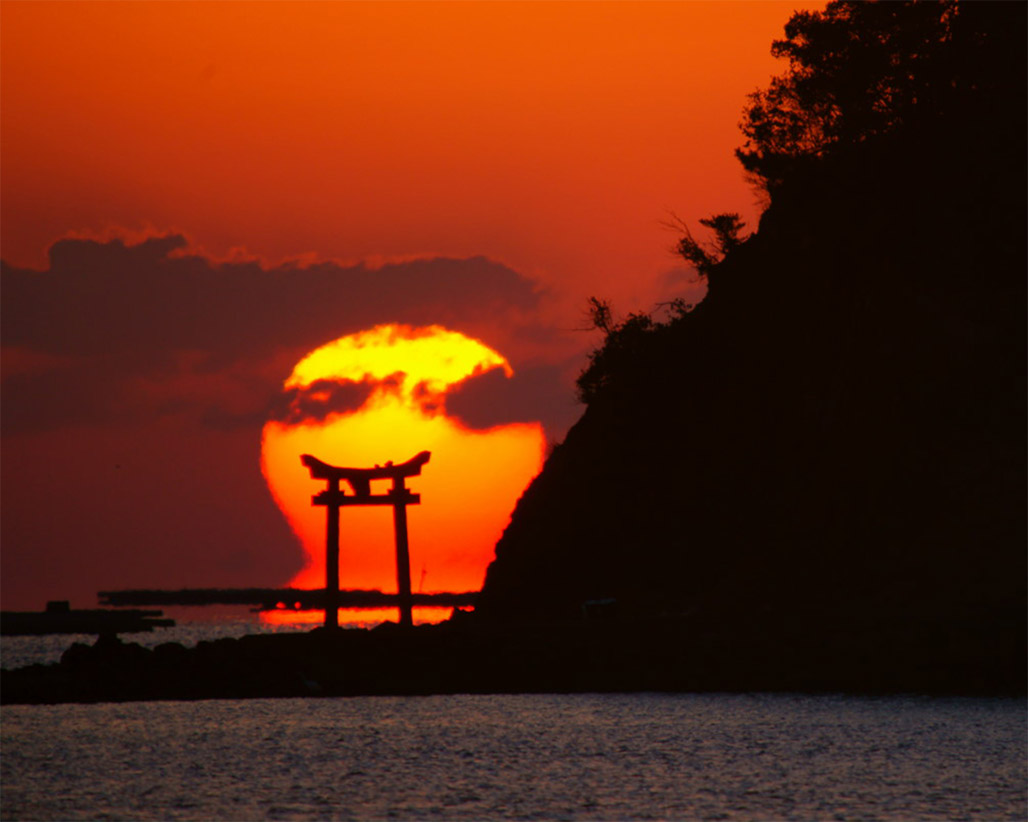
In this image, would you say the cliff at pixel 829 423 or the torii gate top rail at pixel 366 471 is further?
the torii gate top rail at pixel 366 471

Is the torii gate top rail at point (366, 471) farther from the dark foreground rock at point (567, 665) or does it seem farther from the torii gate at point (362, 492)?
the dark foreground rock at point (567, 665)

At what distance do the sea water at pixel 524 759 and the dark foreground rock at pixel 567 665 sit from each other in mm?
798

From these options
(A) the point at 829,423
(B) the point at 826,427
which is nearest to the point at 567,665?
(B) the point at 826,427

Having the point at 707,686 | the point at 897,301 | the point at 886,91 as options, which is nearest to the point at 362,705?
the point at 707,686

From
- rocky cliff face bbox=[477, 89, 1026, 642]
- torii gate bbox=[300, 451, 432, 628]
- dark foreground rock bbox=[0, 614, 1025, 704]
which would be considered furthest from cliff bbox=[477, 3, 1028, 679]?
torii gate bbox=[300, 451, 432, 628]

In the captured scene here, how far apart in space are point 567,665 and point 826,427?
14917mm

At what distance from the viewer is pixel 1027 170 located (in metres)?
58.2

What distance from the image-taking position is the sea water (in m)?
29.8

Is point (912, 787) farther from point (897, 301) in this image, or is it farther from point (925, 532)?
point (897, 301)

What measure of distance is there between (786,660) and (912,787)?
1552 cm

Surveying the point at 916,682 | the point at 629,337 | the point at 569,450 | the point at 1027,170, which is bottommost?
the point at 916,682

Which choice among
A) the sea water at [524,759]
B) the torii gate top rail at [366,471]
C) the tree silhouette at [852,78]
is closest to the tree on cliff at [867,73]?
the tree silhouette at [852,78]

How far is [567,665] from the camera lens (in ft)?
156

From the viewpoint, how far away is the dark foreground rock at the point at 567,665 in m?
45.5
